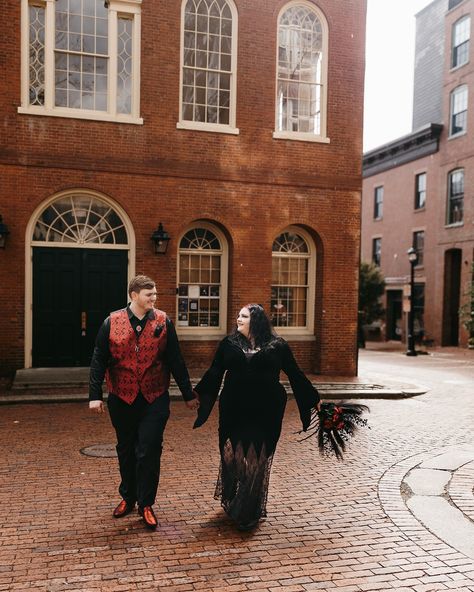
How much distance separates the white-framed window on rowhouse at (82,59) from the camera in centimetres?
1309

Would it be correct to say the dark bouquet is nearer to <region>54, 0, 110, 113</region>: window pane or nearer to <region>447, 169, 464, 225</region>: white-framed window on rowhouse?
<region>54, 0, 110, 113</region>: window pane

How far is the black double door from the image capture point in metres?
13.4

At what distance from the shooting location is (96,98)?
13.6 m

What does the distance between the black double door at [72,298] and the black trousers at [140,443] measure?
8283 mm

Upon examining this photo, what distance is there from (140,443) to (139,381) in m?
0.52

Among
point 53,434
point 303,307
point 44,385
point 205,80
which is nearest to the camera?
point 53,434

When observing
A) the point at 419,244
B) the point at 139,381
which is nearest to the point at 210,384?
the point at 139,381

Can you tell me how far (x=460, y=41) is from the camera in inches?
1214

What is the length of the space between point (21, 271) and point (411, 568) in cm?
1031

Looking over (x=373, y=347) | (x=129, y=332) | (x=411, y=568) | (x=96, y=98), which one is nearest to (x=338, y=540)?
(x=411, y=568)

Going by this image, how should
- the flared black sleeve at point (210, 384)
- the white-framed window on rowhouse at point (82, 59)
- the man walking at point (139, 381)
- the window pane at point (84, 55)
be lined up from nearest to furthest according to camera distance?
the man walking at point (139, 381) < the flared black sleeve at point (210, 384) < the white-framed window on rowhouse at point (82, 59) < the window pane at point (84, 55)

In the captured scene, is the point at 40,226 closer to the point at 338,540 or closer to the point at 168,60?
the point at 168,60

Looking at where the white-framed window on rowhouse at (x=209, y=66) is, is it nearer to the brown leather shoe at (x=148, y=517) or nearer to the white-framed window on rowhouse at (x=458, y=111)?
the brown leather shoe at (x=148, y=517)

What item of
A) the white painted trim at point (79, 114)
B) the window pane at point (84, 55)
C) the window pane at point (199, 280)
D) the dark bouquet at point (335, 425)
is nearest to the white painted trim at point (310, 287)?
the window pane at point (199, 280)
